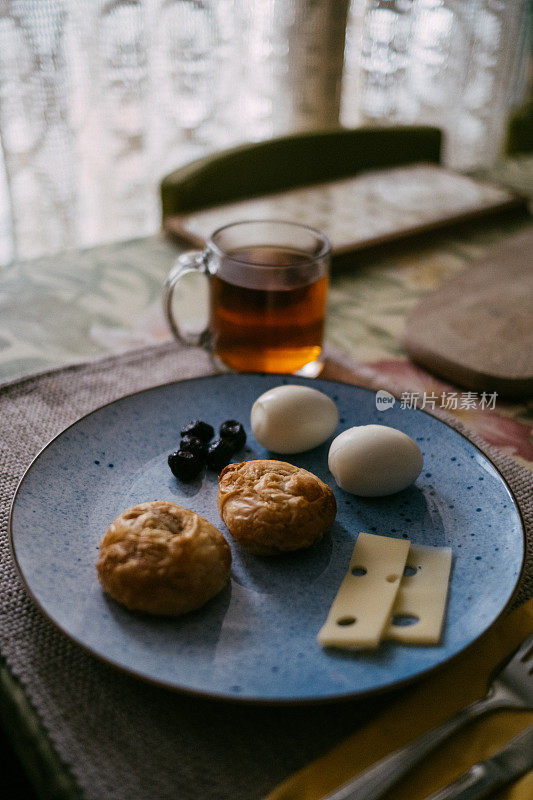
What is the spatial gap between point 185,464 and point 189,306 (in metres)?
0.51

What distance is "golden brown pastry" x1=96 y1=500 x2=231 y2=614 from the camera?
535mm

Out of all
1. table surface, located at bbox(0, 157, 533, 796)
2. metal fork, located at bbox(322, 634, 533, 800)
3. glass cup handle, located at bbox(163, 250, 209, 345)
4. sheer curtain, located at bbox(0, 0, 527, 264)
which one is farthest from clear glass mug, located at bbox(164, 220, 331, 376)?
sheer curtain, located at bbox(0, 0, 527, 264)

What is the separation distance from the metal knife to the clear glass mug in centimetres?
55

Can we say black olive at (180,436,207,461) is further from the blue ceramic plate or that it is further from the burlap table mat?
the burlap table mat

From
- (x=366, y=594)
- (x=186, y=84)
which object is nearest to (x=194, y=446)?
(x=366, y=594)

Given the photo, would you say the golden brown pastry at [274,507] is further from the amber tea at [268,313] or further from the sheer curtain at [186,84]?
the sheer curtain at [186,84]

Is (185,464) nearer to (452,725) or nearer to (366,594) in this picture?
(366,594)

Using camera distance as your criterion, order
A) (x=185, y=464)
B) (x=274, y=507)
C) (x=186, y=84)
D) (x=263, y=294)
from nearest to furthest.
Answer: (x=274, y=507) < (x=185, y=464) < (x=263, y=294) < (x=186, y=84)

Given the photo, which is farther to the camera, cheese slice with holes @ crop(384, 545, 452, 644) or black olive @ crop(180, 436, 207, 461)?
black olive @ crop(180, 436, 207, 461)

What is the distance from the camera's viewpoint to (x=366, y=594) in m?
0.56

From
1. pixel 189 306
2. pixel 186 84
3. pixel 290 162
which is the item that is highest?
pixel 186 84

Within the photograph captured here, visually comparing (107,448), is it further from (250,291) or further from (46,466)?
(250,291)

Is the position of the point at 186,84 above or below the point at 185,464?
above

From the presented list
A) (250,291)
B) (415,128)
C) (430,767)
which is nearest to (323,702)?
(430,767)
